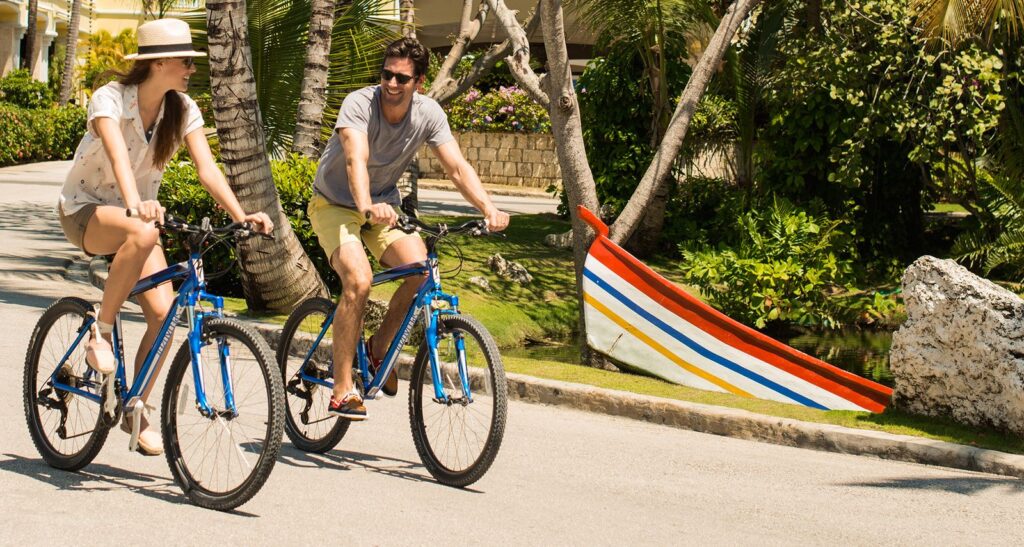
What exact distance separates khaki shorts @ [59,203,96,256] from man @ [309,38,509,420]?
1109mm

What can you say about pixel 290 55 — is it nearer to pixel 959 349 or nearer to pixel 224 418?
pixel 959 349

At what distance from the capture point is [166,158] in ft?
18.5

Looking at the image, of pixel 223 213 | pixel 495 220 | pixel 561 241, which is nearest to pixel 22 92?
pixel 561 241

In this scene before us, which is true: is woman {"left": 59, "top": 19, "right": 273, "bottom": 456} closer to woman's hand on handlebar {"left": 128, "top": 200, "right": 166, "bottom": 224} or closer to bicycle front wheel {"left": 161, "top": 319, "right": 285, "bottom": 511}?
woman's hand on handlebar {"left": 128, "top": 200, "right": 166, "bottom": 224}

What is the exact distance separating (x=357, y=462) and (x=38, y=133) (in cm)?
2820

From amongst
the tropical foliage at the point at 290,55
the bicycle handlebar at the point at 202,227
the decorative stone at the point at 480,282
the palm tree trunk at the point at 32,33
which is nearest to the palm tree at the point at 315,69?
the tropical foliage at the point at 290,55

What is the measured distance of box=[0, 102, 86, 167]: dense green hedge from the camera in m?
30.1

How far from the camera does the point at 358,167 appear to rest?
5.92 meters

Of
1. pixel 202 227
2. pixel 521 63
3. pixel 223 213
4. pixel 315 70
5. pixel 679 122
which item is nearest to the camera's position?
pixel 202 227

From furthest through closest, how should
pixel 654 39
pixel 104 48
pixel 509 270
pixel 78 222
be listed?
pixel 104 48, pixel 654 39, pixel 509 270, pixel 78 222

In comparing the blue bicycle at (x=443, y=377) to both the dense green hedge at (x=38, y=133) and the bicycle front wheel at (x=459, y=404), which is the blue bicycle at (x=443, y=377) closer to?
the bicycle front wheel at (x=459, y=404)

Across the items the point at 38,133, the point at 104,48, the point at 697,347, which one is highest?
the point at 104,48

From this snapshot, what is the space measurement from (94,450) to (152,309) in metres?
0.67

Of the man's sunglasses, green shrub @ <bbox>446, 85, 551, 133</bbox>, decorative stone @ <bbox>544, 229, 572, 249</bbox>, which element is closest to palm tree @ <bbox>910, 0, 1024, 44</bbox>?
decorative stone @ <bbox>544, 229, 572, 249</bbox>
